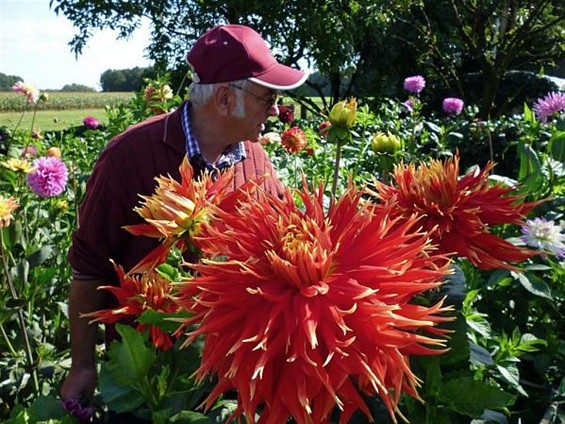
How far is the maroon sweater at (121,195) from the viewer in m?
1.30

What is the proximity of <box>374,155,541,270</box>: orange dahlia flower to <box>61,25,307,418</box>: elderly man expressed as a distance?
66 cm

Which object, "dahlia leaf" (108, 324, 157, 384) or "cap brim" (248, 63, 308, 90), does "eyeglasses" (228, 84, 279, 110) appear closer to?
"cap brim" (248, 63, 308, 90)

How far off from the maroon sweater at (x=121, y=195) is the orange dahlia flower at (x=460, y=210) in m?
0.63

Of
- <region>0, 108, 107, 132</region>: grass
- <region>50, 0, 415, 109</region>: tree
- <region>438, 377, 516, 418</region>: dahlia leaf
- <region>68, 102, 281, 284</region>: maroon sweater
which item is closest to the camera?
<region>438, 377, 516, 418</region>: dahlia leaf

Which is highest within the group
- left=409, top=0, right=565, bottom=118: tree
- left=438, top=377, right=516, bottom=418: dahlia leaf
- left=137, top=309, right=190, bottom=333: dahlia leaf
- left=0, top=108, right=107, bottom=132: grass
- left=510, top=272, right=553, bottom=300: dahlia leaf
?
left=409, top=0, right=565, bottom=118: tree

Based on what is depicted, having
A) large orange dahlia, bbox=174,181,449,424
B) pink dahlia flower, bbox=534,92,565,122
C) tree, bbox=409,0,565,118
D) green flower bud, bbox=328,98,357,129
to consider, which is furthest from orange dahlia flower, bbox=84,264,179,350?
tree, bbox=409,0,565,118

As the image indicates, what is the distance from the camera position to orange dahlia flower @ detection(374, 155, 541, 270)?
0.63m

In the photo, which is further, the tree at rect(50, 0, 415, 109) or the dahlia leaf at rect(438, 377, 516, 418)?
the tree at rect(50, 0, 415, 109)

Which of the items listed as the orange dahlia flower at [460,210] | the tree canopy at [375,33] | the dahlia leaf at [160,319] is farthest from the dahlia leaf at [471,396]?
the tree canopy at [375,33]

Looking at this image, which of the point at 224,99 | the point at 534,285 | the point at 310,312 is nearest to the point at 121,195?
the point at 224,99

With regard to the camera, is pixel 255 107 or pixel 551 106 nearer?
pixel 255 107

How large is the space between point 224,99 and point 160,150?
0.17 m

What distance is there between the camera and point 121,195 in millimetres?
1308

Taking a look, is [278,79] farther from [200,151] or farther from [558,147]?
[558,147]
